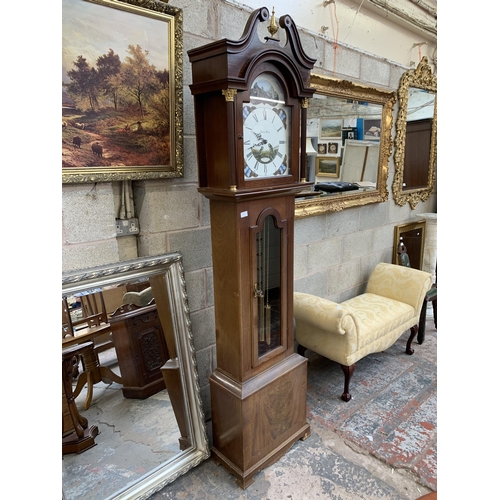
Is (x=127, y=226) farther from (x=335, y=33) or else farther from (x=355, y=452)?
(x=335, y=33)

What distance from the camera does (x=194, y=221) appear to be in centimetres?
169

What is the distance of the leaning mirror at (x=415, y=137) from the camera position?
9.39ft

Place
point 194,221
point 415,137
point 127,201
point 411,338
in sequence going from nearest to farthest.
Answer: point 127,201 < point 194,221 < point 411,338 < point 415,137

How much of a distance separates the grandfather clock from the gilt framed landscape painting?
0.17 m

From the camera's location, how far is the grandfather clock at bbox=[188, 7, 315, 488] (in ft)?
4.22

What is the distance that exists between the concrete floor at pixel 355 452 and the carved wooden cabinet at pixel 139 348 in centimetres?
22

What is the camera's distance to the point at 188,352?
5.47 feet

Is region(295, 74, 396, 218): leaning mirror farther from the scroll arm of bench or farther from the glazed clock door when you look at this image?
the glazed clock door

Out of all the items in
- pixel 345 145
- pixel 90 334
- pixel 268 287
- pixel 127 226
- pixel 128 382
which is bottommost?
pixel 128 382

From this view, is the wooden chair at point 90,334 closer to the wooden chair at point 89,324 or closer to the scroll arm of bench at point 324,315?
the wooden chair at point 89,324

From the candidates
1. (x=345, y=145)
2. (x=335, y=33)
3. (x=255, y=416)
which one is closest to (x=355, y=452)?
(x=255, y=416)

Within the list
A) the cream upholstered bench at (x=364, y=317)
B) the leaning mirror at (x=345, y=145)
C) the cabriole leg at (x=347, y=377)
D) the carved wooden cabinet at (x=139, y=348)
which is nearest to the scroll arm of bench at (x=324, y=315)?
the cream upholstered bench at (x=364, y=317)

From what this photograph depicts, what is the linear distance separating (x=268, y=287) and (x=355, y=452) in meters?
0.90

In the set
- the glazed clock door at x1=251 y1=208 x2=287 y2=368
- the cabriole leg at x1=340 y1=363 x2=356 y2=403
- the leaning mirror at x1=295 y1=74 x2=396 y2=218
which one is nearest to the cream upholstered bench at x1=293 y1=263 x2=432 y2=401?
the cabriole leg at x1=340 y1=363 x2=356 y2=403
